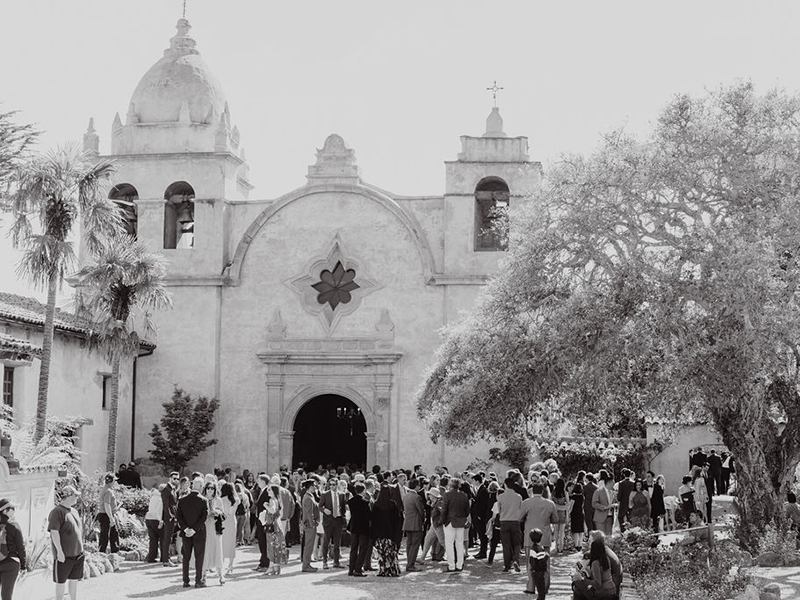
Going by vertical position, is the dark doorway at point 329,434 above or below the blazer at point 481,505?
above

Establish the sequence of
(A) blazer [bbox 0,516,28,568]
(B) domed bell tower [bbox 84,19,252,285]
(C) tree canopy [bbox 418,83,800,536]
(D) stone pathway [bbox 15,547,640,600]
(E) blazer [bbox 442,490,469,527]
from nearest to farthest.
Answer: (A) blazer [bbox 0,516,28,568] → (D) stone pathway [bbox 15,547,640,600] → (C) tree canopy [bbox 418,83,800,536] → (E) blazer [bbox 442,490,469,527] → (B) domed bell tower [bbox 84,19,252,285]

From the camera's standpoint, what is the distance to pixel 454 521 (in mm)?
19891

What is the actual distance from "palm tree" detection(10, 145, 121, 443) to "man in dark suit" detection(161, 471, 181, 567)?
6196 millimetres

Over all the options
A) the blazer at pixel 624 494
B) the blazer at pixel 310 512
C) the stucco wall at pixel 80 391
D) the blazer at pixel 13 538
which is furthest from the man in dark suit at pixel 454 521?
the stucco wall at pixel 80 391

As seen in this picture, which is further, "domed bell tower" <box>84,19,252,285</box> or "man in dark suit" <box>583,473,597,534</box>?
"domed bell tower" <box>84,19,252,285</box>

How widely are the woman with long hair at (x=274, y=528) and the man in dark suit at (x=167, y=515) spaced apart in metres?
1.53

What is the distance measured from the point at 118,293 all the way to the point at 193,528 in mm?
13690

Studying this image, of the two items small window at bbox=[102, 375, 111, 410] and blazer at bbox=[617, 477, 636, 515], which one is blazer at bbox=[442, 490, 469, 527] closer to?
blazer at bbox=[617, 477, 636, 515]

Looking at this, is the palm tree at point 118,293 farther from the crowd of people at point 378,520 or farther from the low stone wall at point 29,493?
the low stone wall at point 29,493

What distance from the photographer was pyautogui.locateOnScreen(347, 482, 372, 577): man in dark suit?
19.4 metres

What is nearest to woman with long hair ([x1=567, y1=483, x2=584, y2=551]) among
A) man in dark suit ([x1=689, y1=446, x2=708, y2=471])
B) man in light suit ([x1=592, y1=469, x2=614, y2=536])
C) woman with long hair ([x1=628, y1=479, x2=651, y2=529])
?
man in light suit ([x1=592, y1=469, x2=614, y2=536])

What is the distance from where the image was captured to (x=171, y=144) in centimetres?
3681

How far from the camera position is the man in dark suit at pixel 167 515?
66.3 feet

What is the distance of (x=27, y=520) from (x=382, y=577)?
5.63 metres
